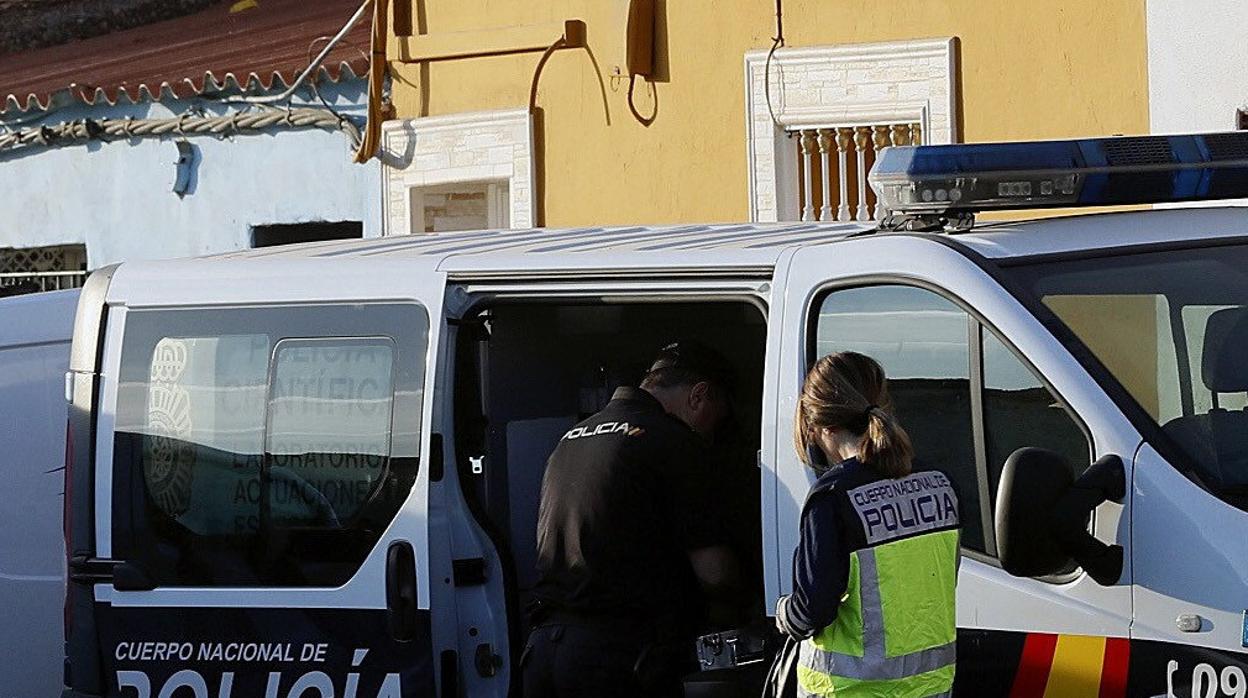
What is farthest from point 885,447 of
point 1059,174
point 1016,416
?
point 1059,174

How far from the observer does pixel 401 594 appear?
5.27m

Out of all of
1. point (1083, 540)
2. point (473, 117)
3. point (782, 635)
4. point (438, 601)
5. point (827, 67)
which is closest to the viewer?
point (1083, 540)

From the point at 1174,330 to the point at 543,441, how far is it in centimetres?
178

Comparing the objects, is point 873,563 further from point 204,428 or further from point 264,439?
point 204,428

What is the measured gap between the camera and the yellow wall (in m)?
9.59

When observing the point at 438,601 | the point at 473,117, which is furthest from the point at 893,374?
the point at 473,117

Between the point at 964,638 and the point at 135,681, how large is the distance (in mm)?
2200

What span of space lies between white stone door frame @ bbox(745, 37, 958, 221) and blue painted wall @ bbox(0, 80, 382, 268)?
2558 mm

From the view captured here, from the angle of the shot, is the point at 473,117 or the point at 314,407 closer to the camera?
the point at 314,407

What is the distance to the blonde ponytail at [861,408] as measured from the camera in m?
4.28

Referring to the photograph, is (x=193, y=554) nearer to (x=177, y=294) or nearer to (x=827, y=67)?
(x=177, y=294)

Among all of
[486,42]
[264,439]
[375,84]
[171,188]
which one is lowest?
[264,439]

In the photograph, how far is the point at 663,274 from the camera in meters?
5.02

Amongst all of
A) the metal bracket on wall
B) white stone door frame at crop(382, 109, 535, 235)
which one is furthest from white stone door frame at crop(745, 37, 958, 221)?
white stone door frame at crop(382, 109, 535, 235)
